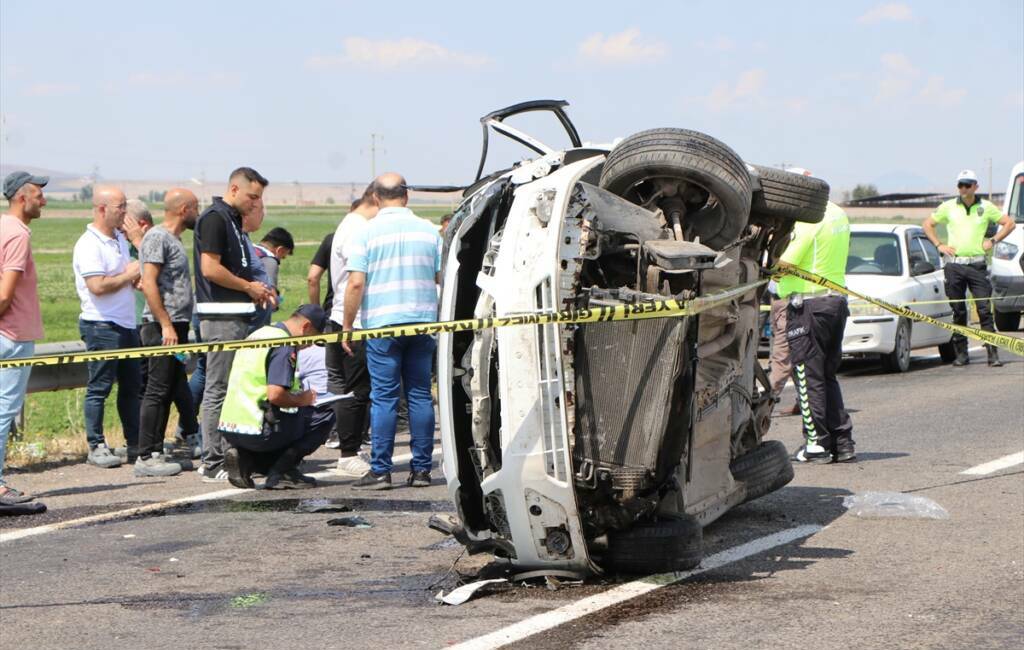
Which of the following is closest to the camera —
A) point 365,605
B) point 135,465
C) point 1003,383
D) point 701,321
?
point 365,605

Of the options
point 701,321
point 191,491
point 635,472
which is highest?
point 701,321

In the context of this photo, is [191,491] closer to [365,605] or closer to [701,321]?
[365,605]

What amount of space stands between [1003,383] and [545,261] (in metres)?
9.84

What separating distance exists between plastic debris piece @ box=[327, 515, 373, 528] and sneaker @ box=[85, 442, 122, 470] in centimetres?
296

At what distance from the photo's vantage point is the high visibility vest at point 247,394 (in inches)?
345

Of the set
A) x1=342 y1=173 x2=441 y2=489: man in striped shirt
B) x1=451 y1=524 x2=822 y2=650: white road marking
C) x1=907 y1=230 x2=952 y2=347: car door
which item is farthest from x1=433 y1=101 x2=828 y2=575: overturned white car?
x1=907 y1=230 x2=952 y2=347: car door

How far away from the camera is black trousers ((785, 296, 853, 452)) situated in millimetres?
9305

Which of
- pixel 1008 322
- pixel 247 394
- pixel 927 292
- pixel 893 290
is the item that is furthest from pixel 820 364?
pixel 1008 322

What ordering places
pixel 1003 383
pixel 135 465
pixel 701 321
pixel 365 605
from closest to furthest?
pixel 365 605 < pixel 701 321 < pixel 135 465 < pixel 1003 383

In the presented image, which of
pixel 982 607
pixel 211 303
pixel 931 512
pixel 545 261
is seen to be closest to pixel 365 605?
pixel 545 261

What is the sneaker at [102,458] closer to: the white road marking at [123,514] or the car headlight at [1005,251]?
the white road marking at [123,514]

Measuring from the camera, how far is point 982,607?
5.67m

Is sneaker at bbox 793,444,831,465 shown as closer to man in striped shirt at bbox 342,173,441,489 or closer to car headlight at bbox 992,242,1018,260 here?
man in striped shirt at bbox 342,173,441,489

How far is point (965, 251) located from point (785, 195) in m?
10.2
